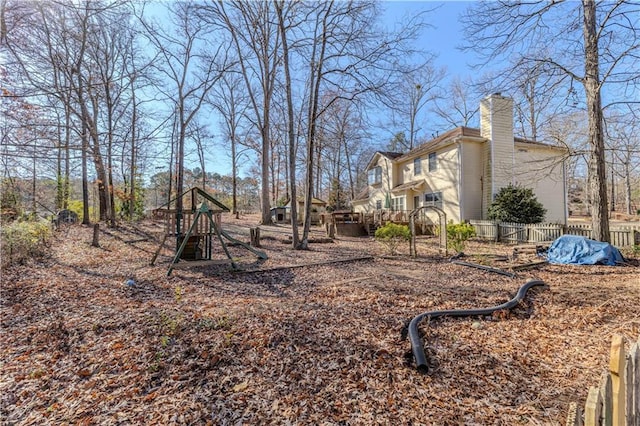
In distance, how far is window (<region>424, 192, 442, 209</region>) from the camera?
16.8m

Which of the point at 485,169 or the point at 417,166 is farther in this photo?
the point at 417,166

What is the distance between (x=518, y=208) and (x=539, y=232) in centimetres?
211

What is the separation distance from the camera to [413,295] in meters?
4.98

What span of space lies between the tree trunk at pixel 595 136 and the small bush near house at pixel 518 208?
4.53 meters

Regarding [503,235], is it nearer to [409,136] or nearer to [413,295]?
[413,295]

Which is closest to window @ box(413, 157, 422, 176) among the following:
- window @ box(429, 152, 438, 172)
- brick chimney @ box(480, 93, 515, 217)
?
window @ box(429, 152, 438, 172)

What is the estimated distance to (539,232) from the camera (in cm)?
1151

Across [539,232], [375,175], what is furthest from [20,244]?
[375,175]

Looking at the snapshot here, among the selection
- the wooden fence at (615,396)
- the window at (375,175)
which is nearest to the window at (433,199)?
the window at (375,175)

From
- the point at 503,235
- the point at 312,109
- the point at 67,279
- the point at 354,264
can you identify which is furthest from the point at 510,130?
the point at 67,279

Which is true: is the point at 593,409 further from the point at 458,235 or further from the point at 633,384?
the point at 458,235

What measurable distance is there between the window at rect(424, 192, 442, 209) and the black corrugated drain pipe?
1174cm

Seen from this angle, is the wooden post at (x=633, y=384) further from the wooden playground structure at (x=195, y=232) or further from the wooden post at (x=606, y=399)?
the wooden playground structure at (x=195, y=232)

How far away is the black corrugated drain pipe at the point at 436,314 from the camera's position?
9.32 feet
